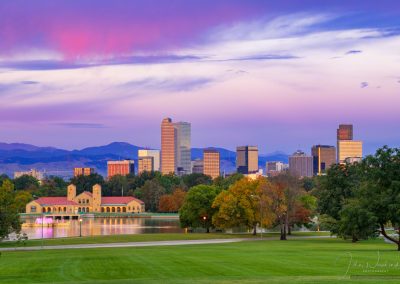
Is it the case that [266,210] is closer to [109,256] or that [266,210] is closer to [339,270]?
[109,256]

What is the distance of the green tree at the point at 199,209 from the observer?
378 ft

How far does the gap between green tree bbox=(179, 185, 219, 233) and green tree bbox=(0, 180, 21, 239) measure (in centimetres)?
3864

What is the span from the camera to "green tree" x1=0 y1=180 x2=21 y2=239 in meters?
68.2

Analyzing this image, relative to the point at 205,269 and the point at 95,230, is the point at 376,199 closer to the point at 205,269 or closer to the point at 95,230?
the point at 205,269

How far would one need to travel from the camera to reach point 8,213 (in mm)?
73000

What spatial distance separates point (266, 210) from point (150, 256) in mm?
44640

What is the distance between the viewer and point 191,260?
45875 mm

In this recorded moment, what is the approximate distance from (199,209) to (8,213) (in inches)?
1841

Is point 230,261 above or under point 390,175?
under

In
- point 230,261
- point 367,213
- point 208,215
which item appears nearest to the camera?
point 230,261

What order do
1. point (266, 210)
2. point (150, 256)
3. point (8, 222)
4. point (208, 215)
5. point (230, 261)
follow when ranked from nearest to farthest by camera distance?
1. point (230, 261)
2. point (150, 256)
3. point (8, 222)
4. point (266, 210)
5. point (208, 215)

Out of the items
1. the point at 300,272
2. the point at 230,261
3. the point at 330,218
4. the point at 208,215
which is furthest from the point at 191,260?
the point at 208,215

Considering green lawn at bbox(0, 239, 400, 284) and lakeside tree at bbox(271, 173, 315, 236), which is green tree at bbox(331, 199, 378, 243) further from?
lakeside tree at bbox(271, 173, 315, 236)

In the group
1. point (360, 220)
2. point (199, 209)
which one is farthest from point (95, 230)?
point (360, 220)
